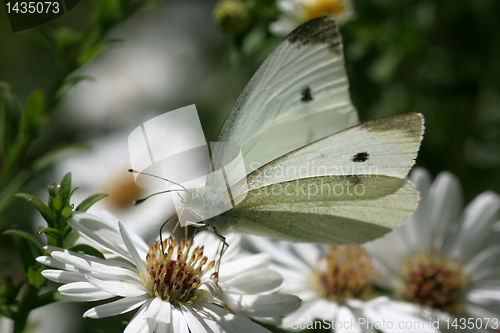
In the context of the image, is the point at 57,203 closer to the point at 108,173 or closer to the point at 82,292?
the point at 82,292

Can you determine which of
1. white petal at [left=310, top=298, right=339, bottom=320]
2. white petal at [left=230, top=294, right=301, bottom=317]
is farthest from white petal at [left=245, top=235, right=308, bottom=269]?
white petal at [left=230, top=294, right=301, bottom=317]

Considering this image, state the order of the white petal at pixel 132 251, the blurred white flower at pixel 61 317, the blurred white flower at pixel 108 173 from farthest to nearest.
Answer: the blurred white flower at pixel 108 173 → the blurred white flower at pixel 61 317 → the white petal at pixel 132 251

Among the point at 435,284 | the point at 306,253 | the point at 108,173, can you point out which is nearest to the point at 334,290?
the point at 306,253

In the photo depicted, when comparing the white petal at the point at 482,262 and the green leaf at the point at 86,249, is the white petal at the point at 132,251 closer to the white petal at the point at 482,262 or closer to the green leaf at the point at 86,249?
the green leaf at the point at 86,249

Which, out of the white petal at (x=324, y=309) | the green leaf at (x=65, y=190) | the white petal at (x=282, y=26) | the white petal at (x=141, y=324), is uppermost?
the white petal at (x=282, y=26)

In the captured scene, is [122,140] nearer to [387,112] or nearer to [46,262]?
[387,112]

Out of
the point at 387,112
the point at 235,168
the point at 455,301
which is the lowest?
the point at 455,301

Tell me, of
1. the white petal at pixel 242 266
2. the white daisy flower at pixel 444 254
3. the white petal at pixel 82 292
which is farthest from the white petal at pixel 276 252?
the white petal at pixel 82 292

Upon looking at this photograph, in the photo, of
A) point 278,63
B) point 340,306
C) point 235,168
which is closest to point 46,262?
point 235,168
